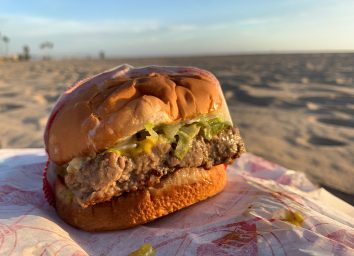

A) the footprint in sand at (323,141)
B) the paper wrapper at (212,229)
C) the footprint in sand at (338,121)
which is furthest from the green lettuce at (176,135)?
the footprint in sand at (338,121)

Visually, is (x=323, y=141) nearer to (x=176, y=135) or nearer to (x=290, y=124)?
(x=290, y=124)

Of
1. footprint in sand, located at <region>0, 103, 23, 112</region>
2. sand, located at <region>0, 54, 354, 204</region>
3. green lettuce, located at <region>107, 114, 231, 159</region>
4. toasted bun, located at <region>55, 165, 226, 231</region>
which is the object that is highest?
green lettuce, located at <region>107, 114, 231, 159</region>

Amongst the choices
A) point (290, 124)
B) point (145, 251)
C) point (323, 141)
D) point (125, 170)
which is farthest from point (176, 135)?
point (290, 124)

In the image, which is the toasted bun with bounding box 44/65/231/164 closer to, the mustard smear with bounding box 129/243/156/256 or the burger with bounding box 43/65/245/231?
the burger with bounding box 43/65/245/231

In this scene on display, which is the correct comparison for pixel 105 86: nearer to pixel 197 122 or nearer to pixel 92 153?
pixel 92 153

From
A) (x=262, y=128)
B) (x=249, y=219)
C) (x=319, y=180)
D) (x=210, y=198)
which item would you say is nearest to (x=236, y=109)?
(x=262, y=128)

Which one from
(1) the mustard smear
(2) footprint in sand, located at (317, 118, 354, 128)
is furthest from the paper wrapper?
(2) footprint in sand, located at (317, 118, 354, 128)

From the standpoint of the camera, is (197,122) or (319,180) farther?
(319,180)
